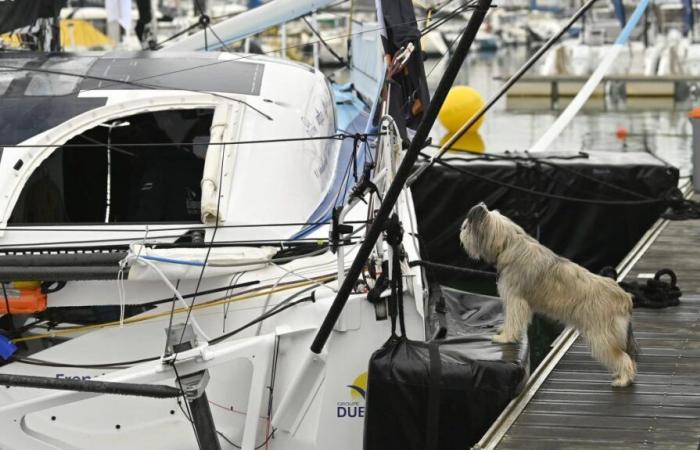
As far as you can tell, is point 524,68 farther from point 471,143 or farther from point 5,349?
point 471,143

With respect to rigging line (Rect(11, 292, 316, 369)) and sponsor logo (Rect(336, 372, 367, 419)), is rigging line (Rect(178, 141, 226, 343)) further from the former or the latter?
sponsor logo (Rect(336, 372, 367, 419))

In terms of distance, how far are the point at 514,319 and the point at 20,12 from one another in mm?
5532

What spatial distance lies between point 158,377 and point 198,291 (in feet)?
2.27

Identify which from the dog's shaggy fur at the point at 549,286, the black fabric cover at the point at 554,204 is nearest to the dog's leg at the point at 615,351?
the dog's shaggy fur at the point at 549,286

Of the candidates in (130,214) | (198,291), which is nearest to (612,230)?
(130,214)

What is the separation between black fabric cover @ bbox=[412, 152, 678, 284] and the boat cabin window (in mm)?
4133

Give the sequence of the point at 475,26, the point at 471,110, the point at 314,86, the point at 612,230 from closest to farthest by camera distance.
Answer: the point at 475,26 < the point at 314,86 < the point at 612,230 < the point at 471,110

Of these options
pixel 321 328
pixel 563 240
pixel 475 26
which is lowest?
pixel 563 240

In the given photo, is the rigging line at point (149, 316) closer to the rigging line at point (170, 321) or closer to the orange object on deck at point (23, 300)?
the rigging line at point (170, 321)

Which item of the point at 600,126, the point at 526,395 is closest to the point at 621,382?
the point at 526,395

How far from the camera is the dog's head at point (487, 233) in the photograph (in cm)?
Answer: 661

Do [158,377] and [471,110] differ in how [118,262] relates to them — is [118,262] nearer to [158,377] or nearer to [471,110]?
[158,377]

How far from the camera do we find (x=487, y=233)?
6625mm

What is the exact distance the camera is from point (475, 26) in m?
5.94
